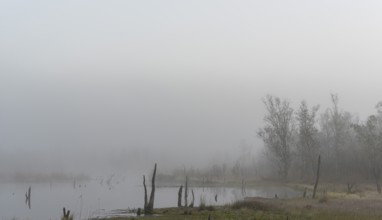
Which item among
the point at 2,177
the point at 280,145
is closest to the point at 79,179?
the point at 2,177

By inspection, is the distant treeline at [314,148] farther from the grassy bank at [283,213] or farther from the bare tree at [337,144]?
the grassy bank at [283,213]

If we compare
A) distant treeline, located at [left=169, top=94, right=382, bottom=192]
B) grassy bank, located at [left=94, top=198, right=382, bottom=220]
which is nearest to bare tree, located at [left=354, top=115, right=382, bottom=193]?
distant treeline, located at [left=169, top=94, right=382, bottom=192]

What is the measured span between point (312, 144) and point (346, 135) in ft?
55.2

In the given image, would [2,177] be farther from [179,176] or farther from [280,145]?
[280,145]

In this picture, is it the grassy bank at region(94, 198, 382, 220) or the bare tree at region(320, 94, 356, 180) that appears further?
the bare tree at region(320, 94, 356, 180)

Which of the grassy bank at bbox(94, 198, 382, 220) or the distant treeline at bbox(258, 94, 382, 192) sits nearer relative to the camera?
the grassy bank at bbox(94, 198, 382, 220)

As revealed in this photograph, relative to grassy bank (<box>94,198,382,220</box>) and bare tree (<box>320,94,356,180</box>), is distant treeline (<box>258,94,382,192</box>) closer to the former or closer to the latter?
bare tree (<box>320,94,356,180</box>)

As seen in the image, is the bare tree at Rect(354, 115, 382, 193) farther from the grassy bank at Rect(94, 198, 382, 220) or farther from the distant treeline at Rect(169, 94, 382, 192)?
the grassy bank at Rect(94, 198, 382, 220)

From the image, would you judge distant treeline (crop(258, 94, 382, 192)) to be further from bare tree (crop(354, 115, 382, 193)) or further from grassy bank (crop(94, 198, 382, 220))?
grassy bank (crop(94, 198, 382, 220))

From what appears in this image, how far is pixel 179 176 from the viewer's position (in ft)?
420

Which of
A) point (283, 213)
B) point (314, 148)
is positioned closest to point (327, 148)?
point (314, 148)

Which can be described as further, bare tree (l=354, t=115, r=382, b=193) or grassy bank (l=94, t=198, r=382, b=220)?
bare tree (l=354, t=115, r=382, b=193)

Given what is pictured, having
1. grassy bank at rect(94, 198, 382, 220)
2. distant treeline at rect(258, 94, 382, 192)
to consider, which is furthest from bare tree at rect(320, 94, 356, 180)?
grassy bank at rect(94, 198, 382, 220)

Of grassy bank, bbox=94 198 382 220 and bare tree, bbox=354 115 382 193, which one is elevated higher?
bare tree, bbox=354 115 382 193
